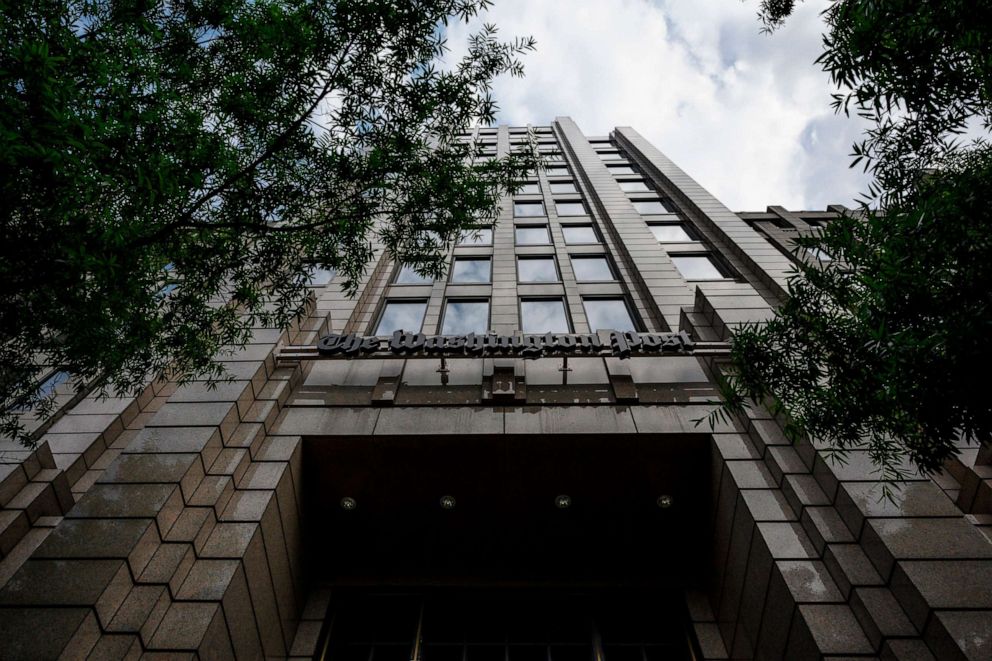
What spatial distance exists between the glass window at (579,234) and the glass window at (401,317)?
339 inches

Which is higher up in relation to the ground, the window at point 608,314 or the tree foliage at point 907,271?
the window at point 608,314

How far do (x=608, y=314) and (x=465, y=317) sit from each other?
203 inches

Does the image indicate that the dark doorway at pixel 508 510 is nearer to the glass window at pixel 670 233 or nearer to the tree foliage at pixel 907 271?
the tree foliage at pixel 907 271

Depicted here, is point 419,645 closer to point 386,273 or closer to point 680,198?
point 386,273

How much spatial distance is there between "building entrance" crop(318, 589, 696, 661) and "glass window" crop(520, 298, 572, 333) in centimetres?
867

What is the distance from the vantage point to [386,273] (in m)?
21.9

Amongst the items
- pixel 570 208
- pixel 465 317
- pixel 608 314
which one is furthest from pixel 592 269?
pixel 570 208

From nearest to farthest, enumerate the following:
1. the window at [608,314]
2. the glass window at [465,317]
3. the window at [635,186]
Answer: the window at [608,314] < the glass window at [465,317] < the window at [635,186]

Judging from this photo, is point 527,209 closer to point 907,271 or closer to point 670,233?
point 670,233

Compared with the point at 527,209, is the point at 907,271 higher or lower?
lower

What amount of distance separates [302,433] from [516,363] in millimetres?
5449

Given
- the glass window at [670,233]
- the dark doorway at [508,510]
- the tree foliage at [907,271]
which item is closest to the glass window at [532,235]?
the glass window at [670,233]

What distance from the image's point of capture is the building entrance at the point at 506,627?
37.3 feet

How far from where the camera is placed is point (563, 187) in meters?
31.6
